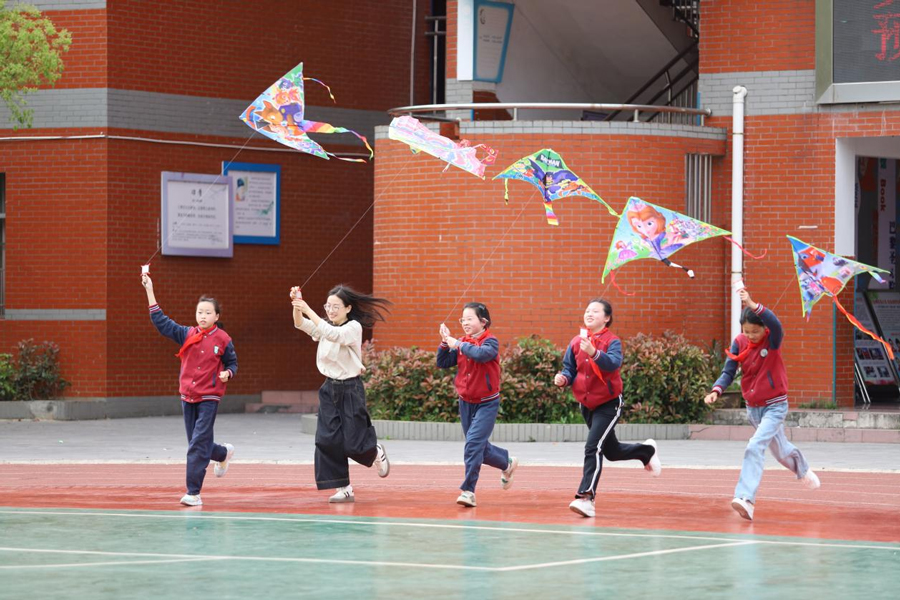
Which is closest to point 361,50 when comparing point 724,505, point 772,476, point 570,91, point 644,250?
point 570,91

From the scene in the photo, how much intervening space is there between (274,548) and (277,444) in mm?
8911

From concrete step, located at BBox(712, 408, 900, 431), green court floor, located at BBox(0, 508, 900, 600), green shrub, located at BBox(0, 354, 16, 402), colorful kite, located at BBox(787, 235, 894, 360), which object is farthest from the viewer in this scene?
green shrub, located at BBox(0, 354, 16, 402)

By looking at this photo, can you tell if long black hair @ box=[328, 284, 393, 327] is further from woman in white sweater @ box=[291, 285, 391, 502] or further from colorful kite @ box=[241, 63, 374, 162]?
colorful kite @ box=[241, 63, 374, 162]

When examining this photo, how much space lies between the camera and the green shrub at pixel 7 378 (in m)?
22.5

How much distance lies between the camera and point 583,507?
11672 mm

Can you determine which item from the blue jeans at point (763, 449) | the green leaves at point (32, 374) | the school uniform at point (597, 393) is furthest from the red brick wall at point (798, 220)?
the green leaves at point (32, 374)

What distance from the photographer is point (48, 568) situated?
911cm

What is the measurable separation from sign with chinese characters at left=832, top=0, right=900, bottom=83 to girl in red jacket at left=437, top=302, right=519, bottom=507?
9.76m

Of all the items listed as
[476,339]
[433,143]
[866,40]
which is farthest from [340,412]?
[866,40]

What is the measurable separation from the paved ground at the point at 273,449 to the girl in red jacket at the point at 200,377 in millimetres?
3907

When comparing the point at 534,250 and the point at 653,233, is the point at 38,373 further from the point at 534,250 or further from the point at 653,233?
the point at 653,233

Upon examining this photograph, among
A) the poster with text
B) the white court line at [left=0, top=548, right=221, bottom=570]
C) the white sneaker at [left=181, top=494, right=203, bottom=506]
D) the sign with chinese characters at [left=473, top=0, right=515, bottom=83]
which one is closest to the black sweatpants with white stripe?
the white sneaker at [left=181, top=494, right=203, bottom=506]

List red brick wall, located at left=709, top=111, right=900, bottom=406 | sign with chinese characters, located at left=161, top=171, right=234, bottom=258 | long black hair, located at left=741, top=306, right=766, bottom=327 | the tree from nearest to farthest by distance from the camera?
long black hair, located at left=741, top=306, right=766, bottom=327 → the tree → red brick wall, located at left=709, top=111, right=900, bottom=406 → sign with chinese characters, located at left=161, top=171, right=234, bottom=258

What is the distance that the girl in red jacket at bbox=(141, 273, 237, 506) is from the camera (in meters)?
12.5
